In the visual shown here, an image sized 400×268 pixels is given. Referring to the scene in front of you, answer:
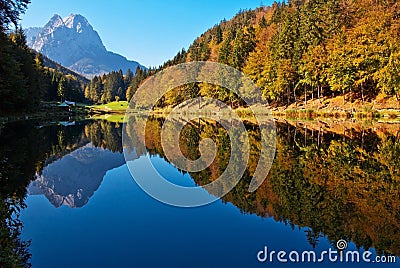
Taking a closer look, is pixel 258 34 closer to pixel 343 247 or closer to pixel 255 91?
pixel 255 91

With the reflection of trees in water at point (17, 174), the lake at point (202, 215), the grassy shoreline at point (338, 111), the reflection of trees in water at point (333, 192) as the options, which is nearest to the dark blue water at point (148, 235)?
the lake at point (202, 215)

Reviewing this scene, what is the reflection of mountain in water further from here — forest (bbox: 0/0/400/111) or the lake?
forest (bbox: 0/0/400/111)

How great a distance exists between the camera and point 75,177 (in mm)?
14797

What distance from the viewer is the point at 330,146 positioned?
1945cm

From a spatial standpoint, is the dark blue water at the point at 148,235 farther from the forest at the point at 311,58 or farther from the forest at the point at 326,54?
the forest at the point at 326,54

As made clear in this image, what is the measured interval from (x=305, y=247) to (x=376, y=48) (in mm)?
45074

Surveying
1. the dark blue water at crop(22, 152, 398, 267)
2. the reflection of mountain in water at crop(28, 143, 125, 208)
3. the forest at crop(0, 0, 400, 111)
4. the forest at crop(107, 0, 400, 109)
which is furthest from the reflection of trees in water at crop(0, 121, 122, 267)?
the forest at crop(107, 0, 400, 109)

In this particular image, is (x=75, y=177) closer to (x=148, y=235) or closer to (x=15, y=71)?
(x=148, y=235)

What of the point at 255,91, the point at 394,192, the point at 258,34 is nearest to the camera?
the point at 394,192

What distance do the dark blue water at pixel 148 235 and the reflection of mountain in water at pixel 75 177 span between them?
0.67 m

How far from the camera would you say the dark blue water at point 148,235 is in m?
6.39

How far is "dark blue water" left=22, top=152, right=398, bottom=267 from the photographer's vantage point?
21.0 ft

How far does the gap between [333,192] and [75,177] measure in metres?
11.0

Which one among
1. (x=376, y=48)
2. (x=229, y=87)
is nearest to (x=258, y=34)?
(x=229, y=87)
